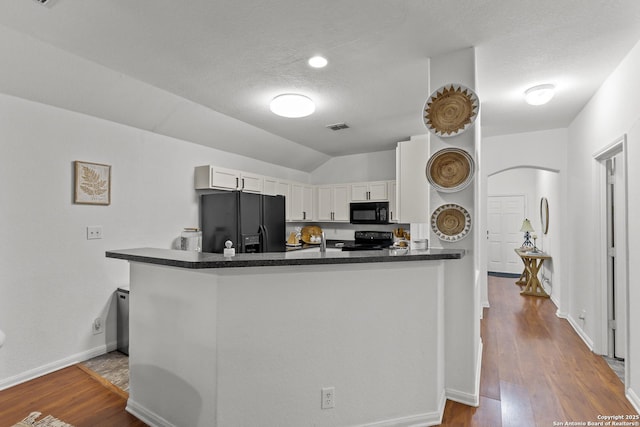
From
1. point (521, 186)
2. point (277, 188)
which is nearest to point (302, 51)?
point (277, 188)

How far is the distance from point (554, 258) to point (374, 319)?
492 centimetres

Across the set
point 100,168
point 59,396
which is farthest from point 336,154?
point 59,396

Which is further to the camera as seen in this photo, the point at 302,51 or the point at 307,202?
the point at 307,202

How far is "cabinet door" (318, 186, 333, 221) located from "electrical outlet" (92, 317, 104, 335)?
365 cm

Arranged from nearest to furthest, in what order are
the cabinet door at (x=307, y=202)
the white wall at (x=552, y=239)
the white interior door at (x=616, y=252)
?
1. the white interior door at (x=616, y=252)
2. the white wall at (x=552, y=239)
3. the cabinet door at (x=307, y=202)

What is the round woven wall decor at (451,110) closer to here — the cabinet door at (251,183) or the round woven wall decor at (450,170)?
the round woven wall decor at (450,170)

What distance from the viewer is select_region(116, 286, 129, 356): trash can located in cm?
337

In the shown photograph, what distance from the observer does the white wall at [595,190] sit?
2373mm

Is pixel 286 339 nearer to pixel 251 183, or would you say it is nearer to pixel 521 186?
pixel 251 183

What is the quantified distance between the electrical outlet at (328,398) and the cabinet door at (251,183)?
3.25 metres

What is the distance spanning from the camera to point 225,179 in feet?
14.3

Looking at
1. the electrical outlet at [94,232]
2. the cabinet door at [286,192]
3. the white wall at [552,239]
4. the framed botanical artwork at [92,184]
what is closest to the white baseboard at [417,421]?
the electrical outlet at [94,232]

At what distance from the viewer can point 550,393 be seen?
2.54 meters

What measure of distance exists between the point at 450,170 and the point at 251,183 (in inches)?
121
